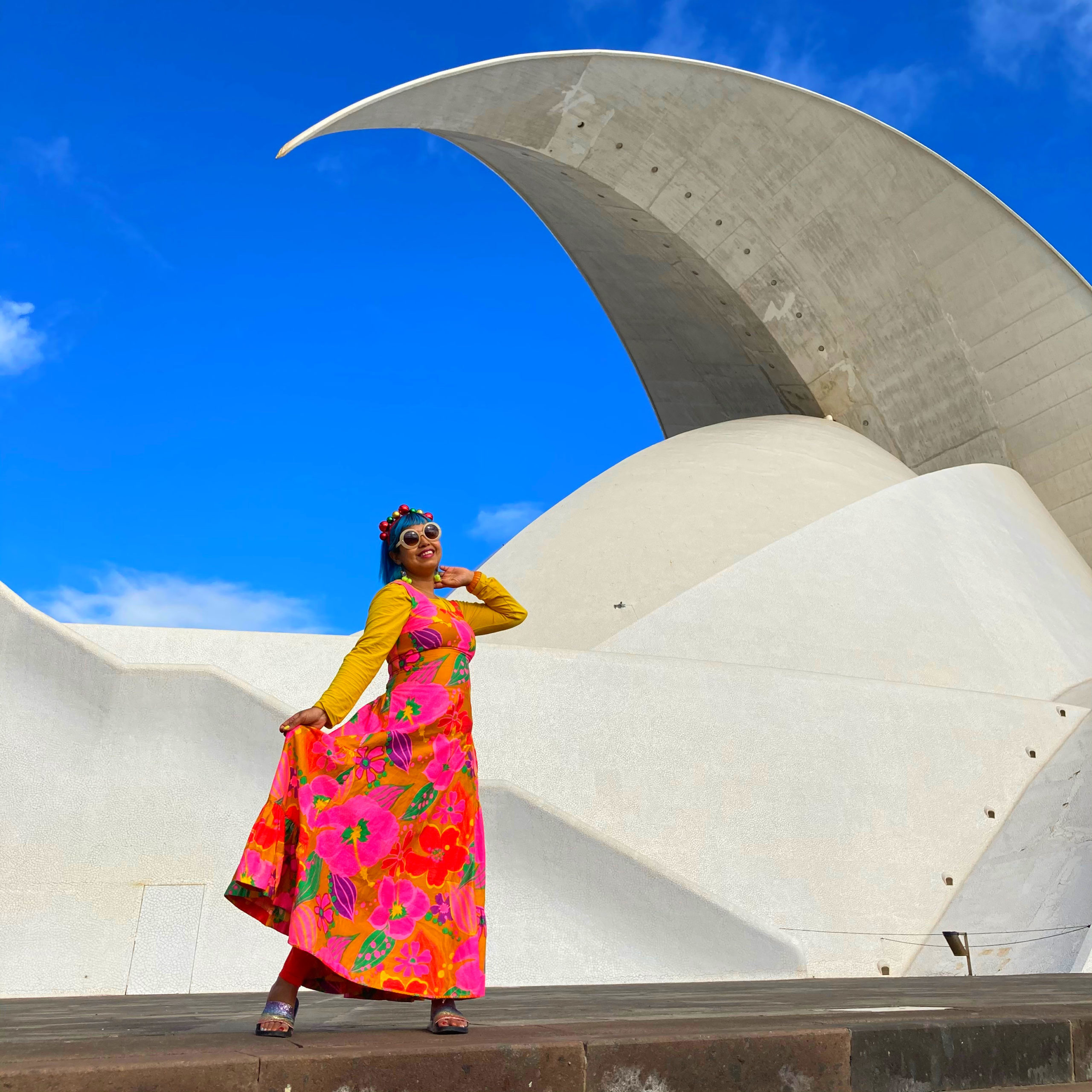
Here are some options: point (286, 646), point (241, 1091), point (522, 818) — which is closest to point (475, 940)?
point (241, 1091)

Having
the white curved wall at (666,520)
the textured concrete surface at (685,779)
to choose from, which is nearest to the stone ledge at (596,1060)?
the textured concrete surface at (685,779)

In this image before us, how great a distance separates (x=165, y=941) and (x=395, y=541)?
268cm

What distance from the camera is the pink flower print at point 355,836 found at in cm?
208

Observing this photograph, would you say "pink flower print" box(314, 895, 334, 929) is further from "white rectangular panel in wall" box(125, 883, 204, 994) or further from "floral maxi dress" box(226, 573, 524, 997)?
"white rectangular panel in wall" box(125, 883, 204, 994)

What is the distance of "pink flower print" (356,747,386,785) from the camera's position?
2158mm

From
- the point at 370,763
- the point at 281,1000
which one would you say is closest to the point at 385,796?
the point at 370,763

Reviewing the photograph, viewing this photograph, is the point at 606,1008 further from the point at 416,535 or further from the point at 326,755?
the point at 416,535

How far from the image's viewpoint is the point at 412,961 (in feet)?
6.67

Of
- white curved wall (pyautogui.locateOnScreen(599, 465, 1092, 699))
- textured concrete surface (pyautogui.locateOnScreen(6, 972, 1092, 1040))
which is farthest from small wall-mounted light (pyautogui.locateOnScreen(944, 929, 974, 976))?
white curved wall (pyautogui.locateOnScreen(599, 465, 1092, 699))

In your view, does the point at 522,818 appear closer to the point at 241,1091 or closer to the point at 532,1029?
the point at 532,1029

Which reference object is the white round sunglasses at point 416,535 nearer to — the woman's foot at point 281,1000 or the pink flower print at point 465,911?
the pink flower print at point 465,911

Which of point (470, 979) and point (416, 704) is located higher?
point (416, 704)

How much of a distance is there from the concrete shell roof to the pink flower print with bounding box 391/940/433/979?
934cm

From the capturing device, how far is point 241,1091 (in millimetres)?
1534
